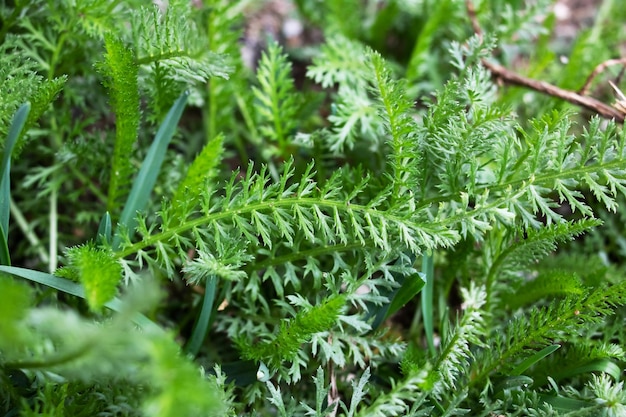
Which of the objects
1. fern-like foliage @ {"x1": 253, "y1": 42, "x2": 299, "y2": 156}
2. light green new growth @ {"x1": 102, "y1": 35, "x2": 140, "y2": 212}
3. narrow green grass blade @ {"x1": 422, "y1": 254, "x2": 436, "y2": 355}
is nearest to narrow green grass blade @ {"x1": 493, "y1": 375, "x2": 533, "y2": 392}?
narrow green grass blade @ {"x1": 422, "y1": 254, "x2": 436, "y2": 355}

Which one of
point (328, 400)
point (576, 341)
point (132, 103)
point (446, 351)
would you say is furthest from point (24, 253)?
point (576, 341)

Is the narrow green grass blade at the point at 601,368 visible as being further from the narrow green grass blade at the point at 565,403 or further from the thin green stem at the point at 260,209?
the thin green stem at the point at 260,209

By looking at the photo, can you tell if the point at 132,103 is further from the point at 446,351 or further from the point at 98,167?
the point at 446,351

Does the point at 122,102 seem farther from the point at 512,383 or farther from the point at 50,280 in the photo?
the point at 512,383

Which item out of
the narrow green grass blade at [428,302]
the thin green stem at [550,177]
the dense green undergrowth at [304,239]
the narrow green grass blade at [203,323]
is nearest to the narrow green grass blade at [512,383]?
the dense green undergrowth at [304,239]

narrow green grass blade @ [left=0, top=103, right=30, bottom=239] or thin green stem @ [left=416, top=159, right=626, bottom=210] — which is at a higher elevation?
thin green stem @ [left=416, top=159, right=626, bottom=210]

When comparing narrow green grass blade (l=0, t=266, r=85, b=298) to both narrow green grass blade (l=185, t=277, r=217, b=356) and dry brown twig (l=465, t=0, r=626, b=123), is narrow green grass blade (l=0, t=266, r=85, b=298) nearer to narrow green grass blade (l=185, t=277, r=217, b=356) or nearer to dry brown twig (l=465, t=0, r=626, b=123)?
narrow green grass blade (l=185, t=277, r=217, b=356)

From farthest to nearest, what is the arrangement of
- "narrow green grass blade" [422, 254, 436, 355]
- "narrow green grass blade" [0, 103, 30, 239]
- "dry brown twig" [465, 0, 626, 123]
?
"dry brown twig" [465, 0, 626, 123]
"narrow green grass blade" [422, 254, 436, 355]
"narrow green grass blade" [0, 103, 30, 239]
